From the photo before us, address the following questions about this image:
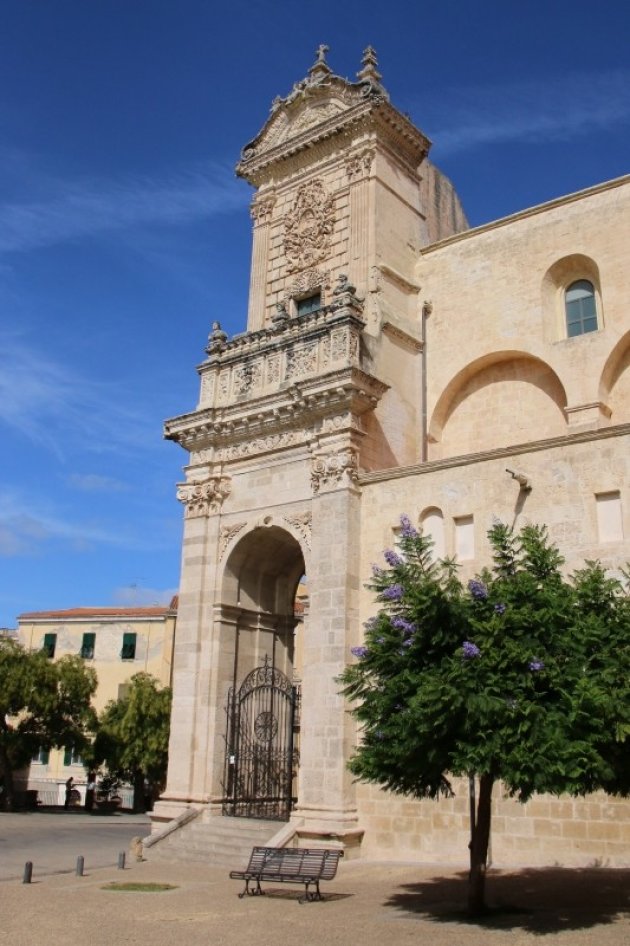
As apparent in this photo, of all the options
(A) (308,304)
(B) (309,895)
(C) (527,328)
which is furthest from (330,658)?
(A) (308,304)

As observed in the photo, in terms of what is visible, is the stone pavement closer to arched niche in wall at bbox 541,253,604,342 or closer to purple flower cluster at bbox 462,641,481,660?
purple flower cluster at bbox 462,641,481,660

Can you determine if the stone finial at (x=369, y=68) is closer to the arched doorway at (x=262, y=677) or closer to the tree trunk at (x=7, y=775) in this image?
the arched doorway at (x=262, y=677)

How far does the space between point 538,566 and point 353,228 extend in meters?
12.1

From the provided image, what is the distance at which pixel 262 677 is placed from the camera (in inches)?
780

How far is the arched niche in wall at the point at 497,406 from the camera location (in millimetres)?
18688

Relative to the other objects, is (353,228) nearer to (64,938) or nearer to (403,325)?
(403,325)

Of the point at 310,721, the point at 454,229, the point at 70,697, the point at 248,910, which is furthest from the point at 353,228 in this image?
the point at 70,697

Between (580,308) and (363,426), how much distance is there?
201 inches

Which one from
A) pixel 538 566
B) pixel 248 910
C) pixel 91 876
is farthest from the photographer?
pixel 91 876

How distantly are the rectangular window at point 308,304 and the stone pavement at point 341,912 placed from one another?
1223cm

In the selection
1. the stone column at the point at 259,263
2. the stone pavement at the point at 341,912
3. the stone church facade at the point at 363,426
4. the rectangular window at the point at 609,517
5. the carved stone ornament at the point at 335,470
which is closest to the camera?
the stone pavement at the point at 341,912

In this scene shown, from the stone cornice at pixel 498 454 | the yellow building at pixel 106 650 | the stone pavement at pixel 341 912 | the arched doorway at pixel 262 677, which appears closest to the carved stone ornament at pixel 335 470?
the stone cornice at pixel 498 454

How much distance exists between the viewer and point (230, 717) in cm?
1884

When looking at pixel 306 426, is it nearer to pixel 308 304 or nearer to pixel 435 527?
pixel 435 527
